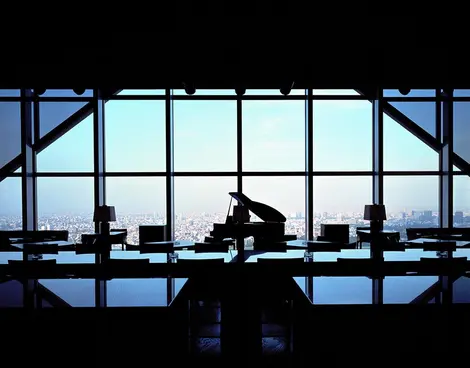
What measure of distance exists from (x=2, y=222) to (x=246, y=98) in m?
6.22

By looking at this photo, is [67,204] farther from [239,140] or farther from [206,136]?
[239,140]

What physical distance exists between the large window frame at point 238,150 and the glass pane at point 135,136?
0.44 ft

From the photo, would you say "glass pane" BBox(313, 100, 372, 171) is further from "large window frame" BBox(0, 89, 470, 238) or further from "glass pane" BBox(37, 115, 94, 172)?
"glass pane" BBox(37, 115, 94, 172)

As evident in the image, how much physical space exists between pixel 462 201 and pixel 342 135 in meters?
3.21

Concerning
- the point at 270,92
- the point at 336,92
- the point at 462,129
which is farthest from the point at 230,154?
the point at 462,129

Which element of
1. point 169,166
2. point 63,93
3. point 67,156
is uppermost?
point 63,93

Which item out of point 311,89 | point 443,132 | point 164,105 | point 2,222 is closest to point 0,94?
point 2,222

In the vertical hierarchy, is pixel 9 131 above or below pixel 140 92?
below

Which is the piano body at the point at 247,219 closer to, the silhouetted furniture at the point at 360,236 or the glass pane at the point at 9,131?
the silhouetted furniture at the point at 360,236

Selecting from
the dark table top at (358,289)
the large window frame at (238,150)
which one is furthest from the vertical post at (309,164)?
the dark table top at (358,289)

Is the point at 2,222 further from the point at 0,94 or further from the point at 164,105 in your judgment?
the point at 164,105

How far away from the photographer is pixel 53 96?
8.59 m

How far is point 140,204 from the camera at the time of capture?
8672mm

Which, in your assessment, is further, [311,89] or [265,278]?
[311,89]
